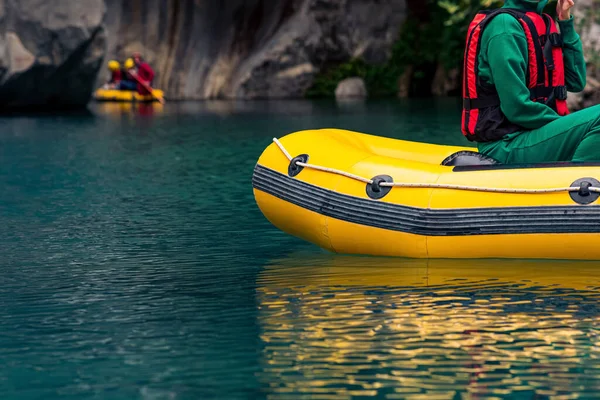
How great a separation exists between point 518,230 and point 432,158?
887mm

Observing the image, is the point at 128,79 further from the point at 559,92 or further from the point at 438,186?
the point at 438,186

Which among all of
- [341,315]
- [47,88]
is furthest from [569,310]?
[47,88]

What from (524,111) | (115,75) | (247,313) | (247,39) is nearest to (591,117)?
(524,111)

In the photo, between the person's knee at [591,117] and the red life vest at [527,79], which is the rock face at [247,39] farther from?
the person's knee at [591,117]

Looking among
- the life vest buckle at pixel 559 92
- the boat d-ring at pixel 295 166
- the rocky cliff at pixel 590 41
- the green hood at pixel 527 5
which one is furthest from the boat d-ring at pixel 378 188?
the rocky cliff at pixel 590 41

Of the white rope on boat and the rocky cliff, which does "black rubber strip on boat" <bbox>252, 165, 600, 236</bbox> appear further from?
the rocky cliff

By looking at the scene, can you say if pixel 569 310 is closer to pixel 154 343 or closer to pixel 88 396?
pixel 154 343

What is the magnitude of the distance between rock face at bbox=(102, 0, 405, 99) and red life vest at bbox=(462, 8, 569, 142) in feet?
62.2

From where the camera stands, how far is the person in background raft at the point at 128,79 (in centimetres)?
2372

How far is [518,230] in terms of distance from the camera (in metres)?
5.01

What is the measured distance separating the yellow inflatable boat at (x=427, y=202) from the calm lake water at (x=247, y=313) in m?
0.10

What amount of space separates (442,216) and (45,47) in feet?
47.8

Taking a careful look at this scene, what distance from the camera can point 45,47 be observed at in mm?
18594

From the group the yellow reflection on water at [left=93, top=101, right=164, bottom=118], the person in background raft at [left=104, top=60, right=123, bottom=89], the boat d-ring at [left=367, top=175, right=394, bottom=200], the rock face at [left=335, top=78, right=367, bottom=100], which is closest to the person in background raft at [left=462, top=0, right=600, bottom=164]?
the boat d-ring at [left=367, top=175, right=394, bottom=200]
